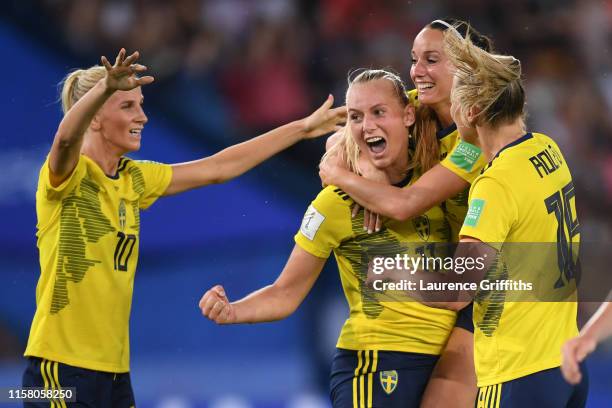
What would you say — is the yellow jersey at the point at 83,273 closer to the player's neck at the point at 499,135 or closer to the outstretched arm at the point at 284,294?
the outstretched arm at the point at 284,294

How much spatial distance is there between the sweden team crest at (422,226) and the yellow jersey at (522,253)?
58 cm

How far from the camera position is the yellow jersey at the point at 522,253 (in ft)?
9.91

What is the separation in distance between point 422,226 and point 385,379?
22.4 inches

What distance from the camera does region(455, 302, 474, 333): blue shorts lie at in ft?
11.9

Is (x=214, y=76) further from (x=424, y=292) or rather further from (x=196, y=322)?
(x=424, y=292)

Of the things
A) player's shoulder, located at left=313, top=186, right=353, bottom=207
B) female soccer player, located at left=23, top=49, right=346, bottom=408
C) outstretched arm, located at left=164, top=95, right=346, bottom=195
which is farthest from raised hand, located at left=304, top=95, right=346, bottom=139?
female soccer player, located at left=23, top=49, right=346, bottom=408

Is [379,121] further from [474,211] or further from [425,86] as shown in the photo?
[474,211]

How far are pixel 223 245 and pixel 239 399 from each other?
885 mm

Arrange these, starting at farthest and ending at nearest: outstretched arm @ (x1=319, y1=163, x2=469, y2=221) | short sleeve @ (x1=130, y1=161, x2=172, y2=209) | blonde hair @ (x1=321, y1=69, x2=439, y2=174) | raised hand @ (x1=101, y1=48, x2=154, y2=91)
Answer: short sleeve @ (x1=130, y1=161, x2=172, y2=209) < blonde hair @ (x1=321, y1=69, x2=439, y2=174) < outstretched arm @ (x1=319, y1=163, x2=469, y2=221) < raised hand @ (x1=101, y1=48, x2=154, y2=91)

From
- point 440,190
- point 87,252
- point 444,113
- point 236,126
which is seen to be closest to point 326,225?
point 440,190

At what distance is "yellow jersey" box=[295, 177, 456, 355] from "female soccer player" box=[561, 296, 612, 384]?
1152 millimetres

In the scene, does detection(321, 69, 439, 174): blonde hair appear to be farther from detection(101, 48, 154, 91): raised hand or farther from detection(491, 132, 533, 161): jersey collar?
detection(101, 48, 154, 91): raised hand

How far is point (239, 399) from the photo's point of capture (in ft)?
19.0

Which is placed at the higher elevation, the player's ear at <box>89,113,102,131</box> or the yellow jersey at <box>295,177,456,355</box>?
the player's ear at <box>89,113,102,131</box>
